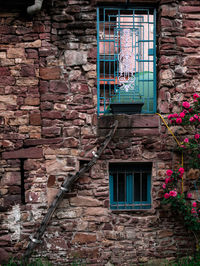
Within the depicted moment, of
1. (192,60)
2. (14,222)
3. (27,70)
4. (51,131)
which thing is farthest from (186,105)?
(14,222)

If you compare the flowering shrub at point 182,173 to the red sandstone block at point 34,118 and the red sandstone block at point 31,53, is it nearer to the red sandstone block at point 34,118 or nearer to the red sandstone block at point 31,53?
the red sandstone block at point 34,118

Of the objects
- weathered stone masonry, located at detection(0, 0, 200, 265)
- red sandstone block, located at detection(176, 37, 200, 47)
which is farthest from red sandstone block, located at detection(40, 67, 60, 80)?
red sandstone block, located at detection(176, 37, 200, 47)

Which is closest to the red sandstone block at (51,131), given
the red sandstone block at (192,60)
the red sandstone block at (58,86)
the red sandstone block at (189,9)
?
the red sandstone block at (58,86)

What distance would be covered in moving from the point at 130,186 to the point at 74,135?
1212 millimetres

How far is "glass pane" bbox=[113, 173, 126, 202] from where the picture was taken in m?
4.01

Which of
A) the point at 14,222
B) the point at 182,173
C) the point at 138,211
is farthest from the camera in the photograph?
the point at 138,211

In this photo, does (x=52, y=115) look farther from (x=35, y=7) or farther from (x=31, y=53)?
(x=35, y=7)

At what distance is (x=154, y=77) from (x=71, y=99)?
139 centimetres

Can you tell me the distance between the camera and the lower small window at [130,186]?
3.97 metres

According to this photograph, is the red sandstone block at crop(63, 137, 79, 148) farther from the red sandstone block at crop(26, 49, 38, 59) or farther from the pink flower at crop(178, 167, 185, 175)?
the pink flower at crop(178, 167, 185, 175)

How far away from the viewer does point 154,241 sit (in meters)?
3.83

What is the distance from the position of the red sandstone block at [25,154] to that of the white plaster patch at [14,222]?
748 mm

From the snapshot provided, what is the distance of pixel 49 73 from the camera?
379cm

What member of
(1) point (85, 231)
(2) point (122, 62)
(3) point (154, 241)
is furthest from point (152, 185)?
(2) point (122, 62)
